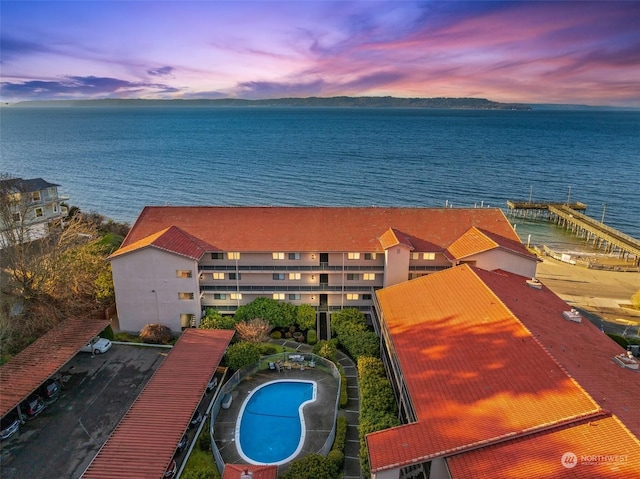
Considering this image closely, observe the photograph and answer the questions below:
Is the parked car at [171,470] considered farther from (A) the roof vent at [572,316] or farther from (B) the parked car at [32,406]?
(A) the roof vent at [572,316]

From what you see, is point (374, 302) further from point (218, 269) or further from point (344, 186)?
point (344, 186)

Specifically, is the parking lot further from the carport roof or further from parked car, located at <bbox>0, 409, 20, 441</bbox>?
the carport roof

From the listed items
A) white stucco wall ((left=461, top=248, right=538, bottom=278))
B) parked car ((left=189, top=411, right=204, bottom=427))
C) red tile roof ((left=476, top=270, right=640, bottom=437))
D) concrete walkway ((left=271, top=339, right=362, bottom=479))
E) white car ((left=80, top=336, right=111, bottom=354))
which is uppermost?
white stucco wall ((left=461, top=248, right=538, bottom=278))

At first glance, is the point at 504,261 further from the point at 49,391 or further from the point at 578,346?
the point at 49,391

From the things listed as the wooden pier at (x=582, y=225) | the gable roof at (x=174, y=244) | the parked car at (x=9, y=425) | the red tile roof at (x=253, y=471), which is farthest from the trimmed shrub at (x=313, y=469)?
Result: the wooden pier at (x=582, y=225)

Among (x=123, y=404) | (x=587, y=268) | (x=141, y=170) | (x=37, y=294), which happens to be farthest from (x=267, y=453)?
(x=141, y=170)

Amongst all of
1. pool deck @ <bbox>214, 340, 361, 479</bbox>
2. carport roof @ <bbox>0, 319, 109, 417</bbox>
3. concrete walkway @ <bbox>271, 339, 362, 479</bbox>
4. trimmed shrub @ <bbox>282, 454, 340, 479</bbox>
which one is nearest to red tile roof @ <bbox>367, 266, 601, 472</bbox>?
trimmed shrub @ <bbox>282, 454, 340, 479</bbox>
